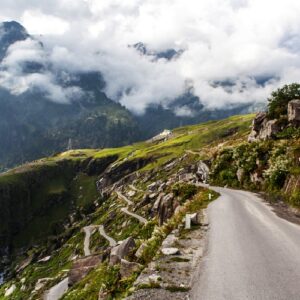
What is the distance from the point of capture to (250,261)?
57.7 feet

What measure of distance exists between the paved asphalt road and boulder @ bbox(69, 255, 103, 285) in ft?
113

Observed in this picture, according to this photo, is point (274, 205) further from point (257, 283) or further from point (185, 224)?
point (257, 283)

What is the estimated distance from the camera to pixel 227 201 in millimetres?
42688

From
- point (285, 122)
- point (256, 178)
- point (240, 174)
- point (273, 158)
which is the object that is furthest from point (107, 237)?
point (273, 158)

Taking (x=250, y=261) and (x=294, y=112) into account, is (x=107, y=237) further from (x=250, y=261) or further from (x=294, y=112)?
(x=250, y=261)

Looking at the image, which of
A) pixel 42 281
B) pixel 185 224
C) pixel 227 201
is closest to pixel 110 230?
pixel 42 281

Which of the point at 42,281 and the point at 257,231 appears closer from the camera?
the point at 257,231

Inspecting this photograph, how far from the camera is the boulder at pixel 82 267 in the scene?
58969 mm

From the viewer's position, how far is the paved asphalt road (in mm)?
13742

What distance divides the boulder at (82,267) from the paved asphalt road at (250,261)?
3433 cm

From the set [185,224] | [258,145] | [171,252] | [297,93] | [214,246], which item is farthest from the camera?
[297,93]

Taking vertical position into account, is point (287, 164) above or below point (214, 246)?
above

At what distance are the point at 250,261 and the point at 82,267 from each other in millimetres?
47546

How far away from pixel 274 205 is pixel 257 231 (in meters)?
13.3
